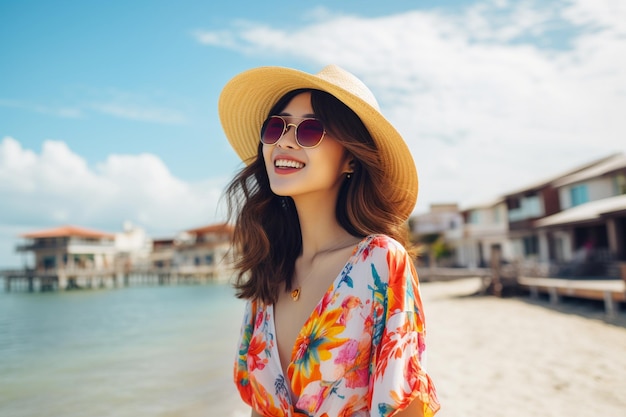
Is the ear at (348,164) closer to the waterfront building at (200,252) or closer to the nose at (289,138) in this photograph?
the nose at (289,138)

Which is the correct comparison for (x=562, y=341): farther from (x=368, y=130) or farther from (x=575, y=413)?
(x=368, y=130)

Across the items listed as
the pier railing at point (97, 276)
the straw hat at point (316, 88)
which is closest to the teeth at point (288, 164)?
the straw hat at point (316, 88)

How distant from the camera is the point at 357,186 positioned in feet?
5.62

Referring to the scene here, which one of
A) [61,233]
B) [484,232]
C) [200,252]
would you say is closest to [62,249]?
[61,233]

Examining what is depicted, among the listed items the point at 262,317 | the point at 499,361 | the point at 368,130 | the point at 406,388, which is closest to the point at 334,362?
the point at 406,388

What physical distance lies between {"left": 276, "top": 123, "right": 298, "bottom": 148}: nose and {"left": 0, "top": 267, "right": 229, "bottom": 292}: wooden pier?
5716 cm

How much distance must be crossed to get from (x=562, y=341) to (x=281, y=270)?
8787 mm

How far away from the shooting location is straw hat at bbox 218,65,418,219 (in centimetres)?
159

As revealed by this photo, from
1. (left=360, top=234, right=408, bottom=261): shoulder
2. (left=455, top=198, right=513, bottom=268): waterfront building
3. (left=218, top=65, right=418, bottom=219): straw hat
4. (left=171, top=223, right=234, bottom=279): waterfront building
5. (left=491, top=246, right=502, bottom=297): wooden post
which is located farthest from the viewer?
(left=171, top=223, right=234, bottom=279): waterfront building

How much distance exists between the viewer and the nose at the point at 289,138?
1627 mm

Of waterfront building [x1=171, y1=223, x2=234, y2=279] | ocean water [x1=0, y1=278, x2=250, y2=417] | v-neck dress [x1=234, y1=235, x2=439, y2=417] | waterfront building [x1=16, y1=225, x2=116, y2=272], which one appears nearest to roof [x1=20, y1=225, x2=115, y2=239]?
waterfront building [x1=16, y1=225, x2=116, y2=272]

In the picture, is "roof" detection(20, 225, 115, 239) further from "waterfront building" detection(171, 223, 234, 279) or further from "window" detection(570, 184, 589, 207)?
"window" detection(570, 184, 589, 207)

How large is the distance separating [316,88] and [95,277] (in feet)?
220

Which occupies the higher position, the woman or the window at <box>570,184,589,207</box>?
the window at <box>570,184,589,207</box>
